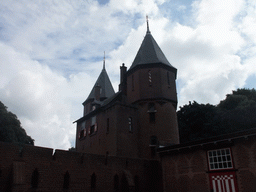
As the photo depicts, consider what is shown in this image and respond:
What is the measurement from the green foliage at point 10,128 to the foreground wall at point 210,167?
28.8 metres

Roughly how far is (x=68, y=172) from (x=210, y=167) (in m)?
9.90

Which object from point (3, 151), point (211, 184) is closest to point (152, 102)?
point (211, 184)

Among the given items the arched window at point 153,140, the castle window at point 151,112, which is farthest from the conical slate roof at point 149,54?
the arched window at point 153,140

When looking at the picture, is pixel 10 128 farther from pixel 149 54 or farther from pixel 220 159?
pixel 220 159

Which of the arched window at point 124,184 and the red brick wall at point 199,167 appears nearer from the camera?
the red brick wall at point 199,167

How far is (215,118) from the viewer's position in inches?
1543

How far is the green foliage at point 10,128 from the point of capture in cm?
3916

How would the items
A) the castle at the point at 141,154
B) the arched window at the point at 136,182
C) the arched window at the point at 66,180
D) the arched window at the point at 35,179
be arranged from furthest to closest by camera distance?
1. the arched window at the point at 136,182
2. the arched window at the point at 66,180
3. the arched window at the point at 35,179
4. the castle at the point at 141,154

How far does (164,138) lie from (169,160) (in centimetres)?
748

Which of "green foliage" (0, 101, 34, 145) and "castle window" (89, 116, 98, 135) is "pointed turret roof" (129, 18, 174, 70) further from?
"green foliage" (0, 101, 34, 145)

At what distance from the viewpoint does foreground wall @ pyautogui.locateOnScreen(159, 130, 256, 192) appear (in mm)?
14984

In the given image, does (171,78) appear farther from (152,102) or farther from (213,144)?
(213,144)

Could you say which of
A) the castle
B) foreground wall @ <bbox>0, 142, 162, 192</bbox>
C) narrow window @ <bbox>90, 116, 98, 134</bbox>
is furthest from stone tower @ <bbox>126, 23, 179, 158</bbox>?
narrow window @ <bbox>90, 116, 98, 134</bbox>

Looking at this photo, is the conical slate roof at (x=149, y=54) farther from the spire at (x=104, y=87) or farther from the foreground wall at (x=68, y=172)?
the foreground wall at (x=68, y=172)
